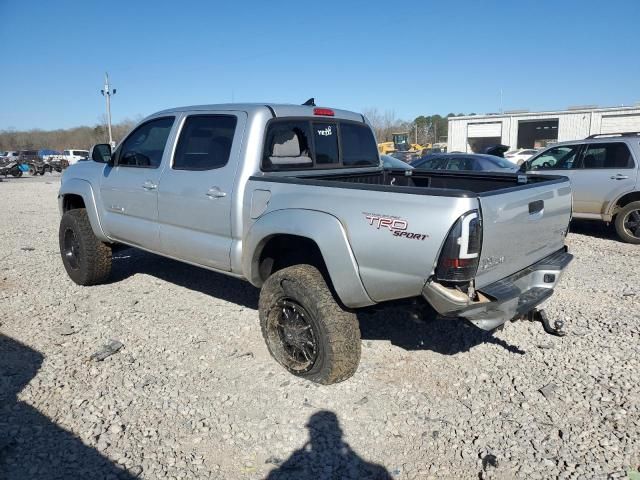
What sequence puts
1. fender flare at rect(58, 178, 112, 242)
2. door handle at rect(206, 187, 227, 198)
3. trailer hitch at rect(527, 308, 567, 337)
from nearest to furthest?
trailer hitch at rect(527, 308, 567, 337), door handle at rect(206, 187, 227, 198), fender flare at rect(58, 178, 112, 242)

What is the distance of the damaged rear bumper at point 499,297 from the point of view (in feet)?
9.20

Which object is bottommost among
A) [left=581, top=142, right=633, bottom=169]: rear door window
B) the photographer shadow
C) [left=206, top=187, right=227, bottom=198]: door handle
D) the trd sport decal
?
the photographer shadow

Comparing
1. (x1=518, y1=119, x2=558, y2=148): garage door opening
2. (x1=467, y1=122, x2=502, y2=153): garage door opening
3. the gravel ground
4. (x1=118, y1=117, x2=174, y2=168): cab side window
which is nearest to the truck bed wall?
the gravel ground

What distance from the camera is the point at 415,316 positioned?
324 cm

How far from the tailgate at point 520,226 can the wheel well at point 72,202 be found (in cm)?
494

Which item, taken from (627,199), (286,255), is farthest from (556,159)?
Answer: (286,255)

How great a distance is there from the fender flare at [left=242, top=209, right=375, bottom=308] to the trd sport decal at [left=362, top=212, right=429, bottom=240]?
0.23m

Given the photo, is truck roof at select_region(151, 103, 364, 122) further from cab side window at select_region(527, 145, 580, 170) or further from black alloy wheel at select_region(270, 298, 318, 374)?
cab side window at select_region(527, 145, 580, 170)

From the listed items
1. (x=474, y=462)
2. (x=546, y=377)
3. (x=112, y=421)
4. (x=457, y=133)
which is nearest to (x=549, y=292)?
(x=546, y=377)

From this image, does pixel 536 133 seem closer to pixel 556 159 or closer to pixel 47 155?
pixel 47 155

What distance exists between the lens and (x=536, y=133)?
196 feet

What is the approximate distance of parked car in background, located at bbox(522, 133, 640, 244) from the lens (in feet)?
26.6

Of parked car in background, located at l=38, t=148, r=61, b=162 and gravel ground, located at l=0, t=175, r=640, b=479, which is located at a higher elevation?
parked car in background, located at l=38, t=148, r=61, b=162

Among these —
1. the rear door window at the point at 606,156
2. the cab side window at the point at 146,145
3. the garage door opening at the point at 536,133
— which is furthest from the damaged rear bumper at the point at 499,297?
the garage door opening at the point at 536,133
